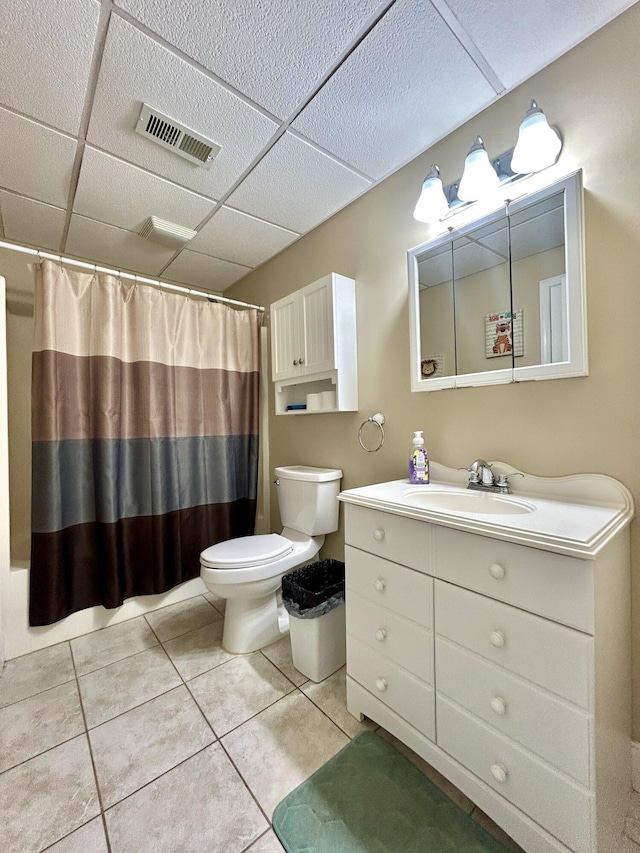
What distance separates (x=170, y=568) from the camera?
83.3 inches

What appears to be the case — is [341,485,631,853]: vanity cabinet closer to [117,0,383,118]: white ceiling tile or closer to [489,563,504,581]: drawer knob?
Answer: [489,563,504,581]: drawer knob

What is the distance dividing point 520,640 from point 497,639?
0.05 metres

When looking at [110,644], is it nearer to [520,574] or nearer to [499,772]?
[499,772]

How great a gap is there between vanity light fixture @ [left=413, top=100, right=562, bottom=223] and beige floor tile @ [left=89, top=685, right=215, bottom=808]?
6.95 ft

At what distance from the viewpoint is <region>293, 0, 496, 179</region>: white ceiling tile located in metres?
1.05

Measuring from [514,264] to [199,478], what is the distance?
1.95m

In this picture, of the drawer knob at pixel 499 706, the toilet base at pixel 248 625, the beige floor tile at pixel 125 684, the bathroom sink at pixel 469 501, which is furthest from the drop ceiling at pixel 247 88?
the beige floor tile at pixel 125 684

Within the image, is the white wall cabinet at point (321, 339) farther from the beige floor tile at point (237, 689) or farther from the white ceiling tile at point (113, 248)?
the beige floor tile at point (237, 689)

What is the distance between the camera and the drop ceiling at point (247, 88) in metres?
0.99

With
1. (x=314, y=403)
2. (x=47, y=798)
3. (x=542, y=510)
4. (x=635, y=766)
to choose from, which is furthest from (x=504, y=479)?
(x=47, y=798)

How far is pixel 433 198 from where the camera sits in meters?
1.38

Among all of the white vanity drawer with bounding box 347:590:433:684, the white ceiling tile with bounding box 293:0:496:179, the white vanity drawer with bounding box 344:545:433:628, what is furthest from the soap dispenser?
the white ceiling tile with bounding box 293:0:496:179

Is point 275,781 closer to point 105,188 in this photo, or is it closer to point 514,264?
point 514,264

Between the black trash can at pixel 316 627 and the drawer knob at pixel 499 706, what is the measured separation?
73 centimetres
